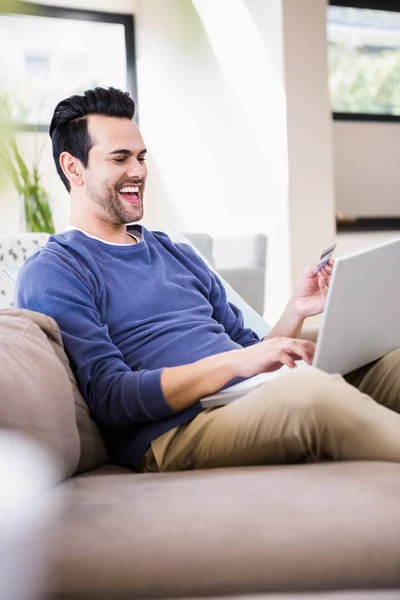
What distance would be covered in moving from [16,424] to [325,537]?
469mm

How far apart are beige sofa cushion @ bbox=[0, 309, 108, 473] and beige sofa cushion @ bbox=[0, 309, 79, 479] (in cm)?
2

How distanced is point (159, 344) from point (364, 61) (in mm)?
4127

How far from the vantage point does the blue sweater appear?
156 cm

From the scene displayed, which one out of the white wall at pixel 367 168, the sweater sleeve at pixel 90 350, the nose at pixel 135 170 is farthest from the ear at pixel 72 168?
the white wall at pixel 367 168

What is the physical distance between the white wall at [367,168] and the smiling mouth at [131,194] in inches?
140

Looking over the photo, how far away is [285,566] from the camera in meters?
1.01

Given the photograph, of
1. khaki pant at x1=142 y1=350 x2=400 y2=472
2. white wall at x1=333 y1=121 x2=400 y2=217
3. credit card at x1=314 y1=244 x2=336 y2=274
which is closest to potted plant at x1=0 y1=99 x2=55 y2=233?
white wall at x1=333 y1=121 x2=400 y2=217

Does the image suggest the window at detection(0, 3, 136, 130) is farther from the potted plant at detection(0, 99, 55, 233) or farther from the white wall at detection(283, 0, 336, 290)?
the white wall at detection(283, 0, 336, 290)

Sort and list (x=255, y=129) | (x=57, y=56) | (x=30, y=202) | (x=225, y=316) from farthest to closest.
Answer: (x=57, y=56)
(x=255, y=129)
(x=30, y=202)
(x=225, y=316)

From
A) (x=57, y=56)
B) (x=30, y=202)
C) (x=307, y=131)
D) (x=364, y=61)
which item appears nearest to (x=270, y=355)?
(x=30, y=202)

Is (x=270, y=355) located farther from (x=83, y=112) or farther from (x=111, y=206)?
(x=83, y=112)

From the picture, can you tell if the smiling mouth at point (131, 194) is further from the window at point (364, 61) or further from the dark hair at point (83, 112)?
the window at point (364, 61)

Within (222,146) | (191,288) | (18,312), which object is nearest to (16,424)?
(18,312)

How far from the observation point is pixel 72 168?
75.7 inches
